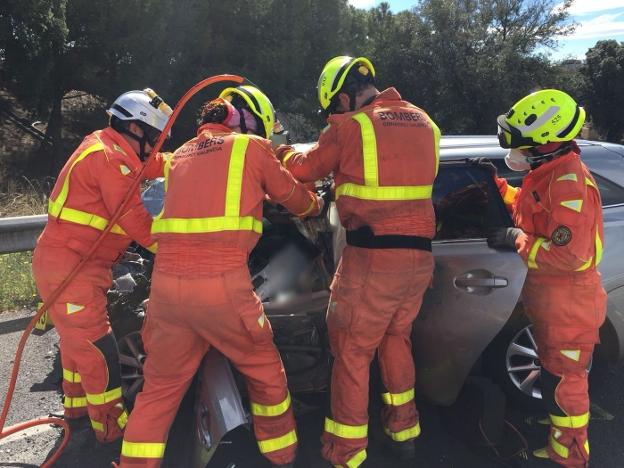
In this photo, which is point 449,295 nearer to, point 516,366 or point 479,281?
point 479,281

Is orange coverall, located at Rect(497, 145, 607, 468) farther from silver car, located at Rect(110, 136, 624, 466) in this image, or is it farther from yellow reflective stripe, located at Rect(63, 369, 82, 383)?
yellow reflective stripe, located at Rect(63, 369, 82, 383)

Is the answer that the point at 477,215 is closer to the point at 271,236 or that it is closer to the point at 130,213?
the point at 271,236

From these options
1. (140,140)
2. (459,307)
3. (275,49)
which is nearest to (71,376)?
(140,140)

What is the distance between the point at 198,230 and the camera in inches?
93.4

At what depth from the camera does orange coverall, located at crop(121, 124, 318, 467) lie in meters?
Result: 2.37

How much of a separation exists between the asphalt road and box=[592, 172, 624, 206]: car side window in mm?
1031

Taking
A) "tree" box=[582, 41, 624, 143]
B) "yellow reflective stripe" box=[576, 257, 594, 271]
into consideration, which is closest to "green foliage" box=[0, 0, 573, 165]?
"tree" box=[582, 41, 624, 143]

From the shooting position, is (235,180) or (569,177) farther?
(569,177)

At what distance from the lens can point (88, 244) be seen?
2895mm

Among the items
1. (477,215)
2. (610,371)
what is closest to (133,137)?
(477,215)

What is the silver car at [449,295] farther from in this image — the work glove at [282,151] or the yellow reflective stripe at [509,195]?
the work glove at [282,151]

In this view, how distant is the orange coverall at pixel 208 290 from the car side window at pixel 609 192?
201 centimetres

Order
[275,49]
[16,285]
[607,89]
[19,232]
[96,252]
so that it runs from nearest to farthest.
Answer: [96,252] → [19,232] → [16,285] → [275,49] → [607,89]

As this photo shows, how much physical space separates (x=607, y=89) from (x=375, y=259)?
119ft
